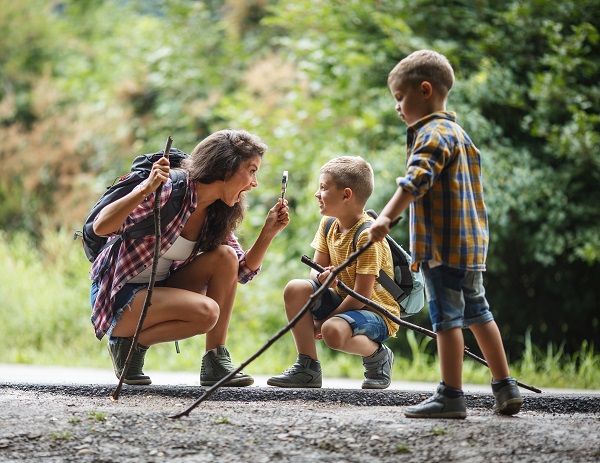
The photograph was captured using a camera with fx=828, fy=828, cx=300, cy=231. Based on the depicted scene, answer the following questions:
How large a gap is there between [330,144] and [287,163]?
677mm

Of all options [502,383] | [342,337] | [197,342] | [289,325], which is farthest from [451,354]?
[197,342]

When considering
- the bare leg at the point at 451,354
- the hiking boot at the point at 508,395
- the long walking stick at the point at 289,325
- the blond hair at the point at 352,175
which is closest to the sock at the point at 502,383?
the hiking boot at the point at 508,395

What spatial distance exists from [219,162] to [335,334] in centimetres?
94

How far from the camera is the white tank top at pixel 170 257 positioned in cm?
392

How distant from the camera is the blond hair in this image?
12.8ft

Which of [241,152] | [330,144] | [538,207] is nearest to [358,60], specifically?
[330,144]

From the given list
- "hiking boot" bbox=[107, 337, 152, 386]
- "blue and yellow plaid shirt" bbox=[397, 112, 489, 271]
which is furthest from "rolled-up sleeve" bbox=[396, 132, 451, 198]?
"hiking boot" bbox=[107, 337, 152, 386]

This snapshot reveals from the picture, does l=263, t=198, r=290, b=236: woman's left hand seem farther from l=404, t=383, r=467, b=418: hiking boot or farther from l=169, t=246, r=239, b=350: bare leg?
l=404, t=383, r=467, b=418: hiking boot

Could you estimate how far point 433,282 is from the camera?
2.98 meters

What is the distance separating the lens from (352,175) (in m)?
3.90

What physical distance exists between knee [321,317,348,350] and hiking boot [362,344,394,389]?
345 mm

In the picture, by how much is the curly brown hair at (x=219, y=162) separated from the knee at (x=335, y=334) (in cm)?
69

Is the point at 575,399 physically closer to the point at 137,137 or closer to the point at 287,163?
the point at 287,163

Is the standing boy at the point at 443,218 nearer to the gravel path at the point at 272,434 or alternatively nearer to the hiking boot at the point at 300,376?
the gravel path at the point at 272,434
